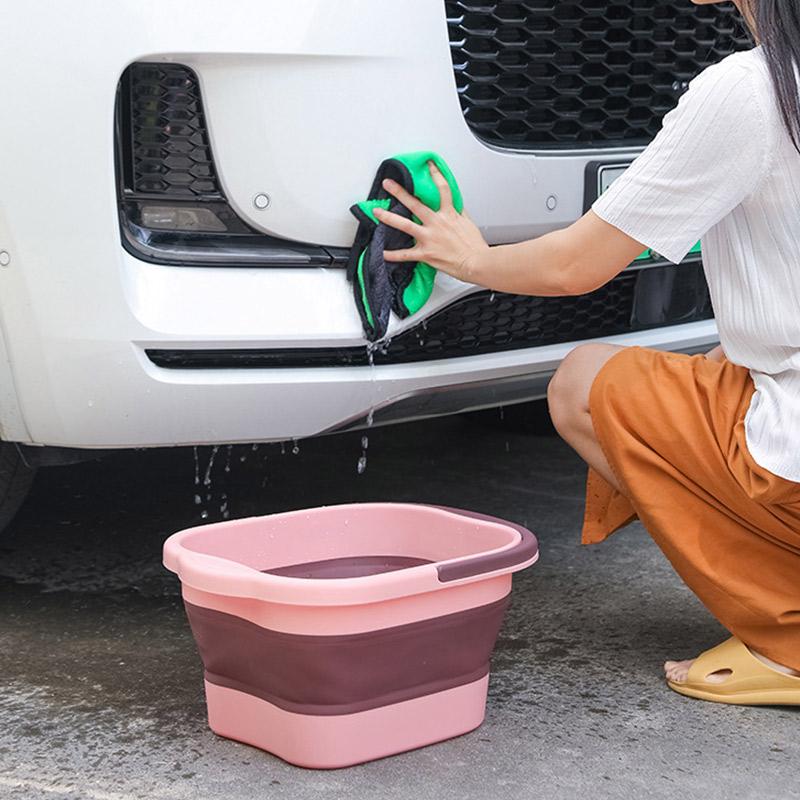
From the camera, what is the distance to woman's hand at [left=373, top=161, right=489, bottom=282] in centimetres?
209

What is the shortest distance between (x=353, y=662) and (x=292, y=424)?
1.54 feet

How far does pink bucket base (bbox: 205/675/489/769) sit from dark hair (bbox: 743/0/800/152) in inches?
32.8

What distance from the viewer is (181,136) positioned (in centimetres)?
202

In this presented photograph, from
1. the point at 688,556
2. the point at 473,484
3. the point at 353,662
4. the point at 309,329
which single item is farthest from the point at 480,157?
the point at 473,484

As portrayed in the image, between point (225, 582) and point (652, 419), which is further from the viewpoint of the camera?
point (652, 419)

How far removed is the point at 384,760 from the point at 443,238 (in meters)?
0.75

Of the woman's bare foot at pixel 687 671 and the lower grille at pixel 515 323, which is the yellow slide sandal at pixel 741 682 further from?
the lower grille at pixel 515 323

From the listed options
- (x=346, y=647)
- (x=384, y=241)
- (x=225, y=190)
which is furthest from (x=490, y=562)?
(x=225, y=190)

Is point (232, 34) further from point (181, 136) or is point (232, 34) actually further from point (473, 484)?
point (473, 484)

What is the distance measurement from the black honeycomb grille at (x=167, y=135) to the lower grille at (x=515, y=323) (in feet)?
0.77

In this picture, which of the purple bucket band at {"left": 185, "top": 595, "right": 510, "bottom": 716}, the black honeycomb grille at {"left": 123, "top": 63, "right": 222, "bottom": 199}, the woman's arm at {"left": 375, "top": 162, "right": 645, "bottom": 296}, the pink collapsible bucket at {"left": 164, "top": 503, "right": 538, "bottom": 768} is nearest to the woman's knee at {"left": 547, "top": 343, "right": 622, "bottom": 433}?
the woman's arm at {"left": 375, "top": 162, "right": 645, "bottom": 296}

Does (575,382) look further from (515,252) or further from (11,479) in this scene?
(11,479)

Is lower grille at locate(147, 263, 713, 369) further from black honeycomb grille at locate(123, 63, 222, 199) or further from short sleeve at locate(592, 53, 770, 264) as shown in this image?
short sleeve at locate(592, 53, 770, 264)

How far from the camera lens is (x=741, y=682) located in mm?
2057
